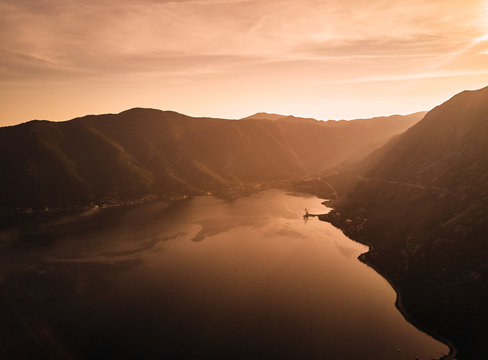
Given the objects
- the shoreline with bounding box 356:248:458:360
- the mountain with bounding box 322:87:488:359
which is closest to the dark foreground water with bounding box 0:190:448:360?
the shoreline with bounding box 356:248:458:360

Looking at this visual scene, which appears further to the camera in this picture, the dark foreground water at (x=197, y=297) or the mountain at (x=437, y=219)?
the mountain at (x=437, y=219)

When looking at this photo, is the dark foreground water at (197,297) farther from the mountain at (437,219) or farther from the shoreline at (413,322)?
the mountain at (437,219)

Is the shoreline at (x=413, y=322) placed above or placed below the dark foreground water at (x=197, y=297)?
below

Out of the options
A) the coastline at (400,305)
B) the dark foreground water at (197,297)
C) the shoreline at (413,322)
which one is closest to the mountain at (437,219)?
the coastline at (400,305)

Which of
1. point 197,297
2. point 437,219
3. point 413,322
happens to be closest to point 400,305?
→ point 413,322

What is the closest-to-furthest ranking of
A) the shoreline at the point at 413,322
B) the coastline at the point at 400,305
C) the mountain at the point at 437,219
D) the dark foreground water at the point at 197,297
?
the shoreline at the point at 413,322, the coastline at the point at 400,305, the dark foreground water at the point at 197,297, the mountain at the point at 437,219

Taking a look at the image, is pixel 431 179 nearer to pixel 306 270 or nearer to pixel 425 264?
pixel 425 264

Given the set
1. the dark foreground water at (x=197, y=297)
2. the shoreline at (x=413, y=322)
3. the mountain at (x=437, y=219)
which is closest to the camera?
the shoreline at (x=413, y=322)
